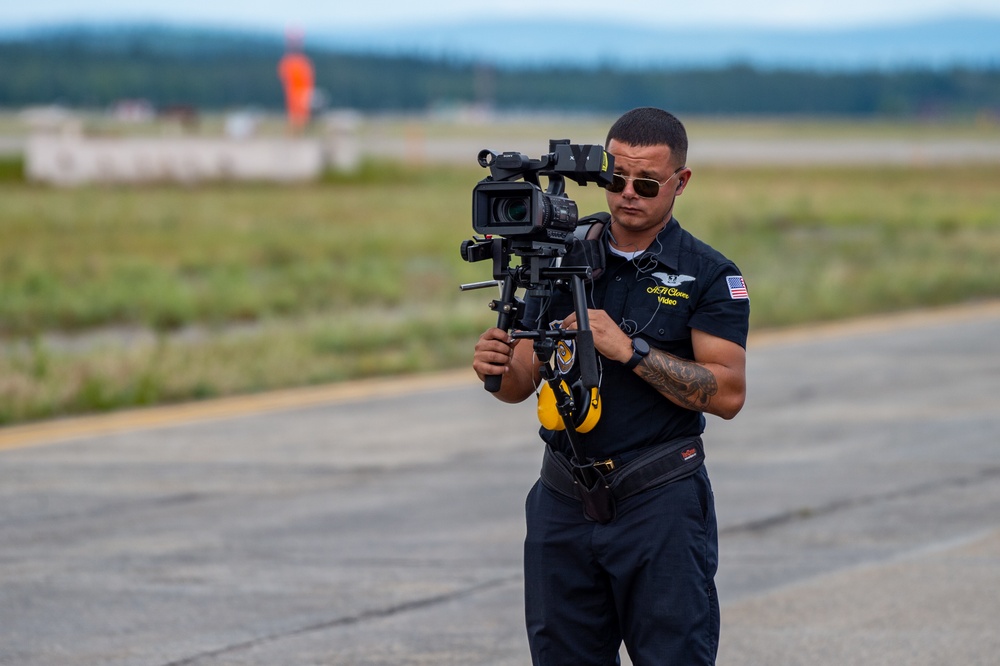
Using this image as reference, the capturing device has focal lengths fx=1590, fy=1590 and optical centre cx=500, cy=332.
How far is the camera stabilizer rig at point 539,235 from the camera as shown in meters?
3.71

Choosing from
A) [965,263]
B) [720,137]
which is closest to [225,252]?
[965,263]

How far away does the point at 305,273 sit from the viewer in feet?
65.0

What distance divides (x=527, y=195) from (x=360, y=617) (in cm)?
302

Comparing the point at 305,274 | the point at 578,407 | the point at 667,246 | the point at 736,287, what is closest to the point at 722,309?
the point at 736,287

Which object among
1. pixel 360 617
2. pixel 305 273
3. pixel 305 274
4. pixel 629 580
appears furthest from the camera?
pixel 305 273

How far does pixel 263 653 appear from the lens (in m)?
5.79

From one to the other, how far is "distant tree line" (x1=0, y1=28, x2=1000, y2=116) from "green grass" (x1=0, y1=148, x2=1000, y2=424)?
355 feet

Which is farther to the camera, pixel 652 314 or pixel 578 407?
pixel 652 314

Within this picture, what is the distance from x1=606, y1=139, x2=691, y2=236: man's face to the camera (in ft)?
13.0

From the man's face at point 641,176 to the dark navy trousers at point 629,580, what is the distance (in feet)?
2.16

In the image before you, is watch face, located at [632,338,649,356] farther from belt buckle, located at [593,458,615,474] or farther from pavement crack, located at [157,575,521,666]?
pavement crack, located at [157,575,521,666]

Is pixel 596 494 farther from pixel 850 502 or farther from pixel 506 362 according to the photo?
pixel 850 502

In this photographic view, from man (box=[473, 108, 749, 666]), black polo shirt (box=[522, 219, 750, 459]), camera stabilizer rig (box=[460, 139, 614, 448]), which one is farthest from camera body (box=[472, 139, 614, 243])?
black polo shirt (box=[522, 219, 750, 459])

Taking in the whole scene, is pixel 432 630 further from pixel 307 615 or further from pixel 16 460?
pixel 16 460
